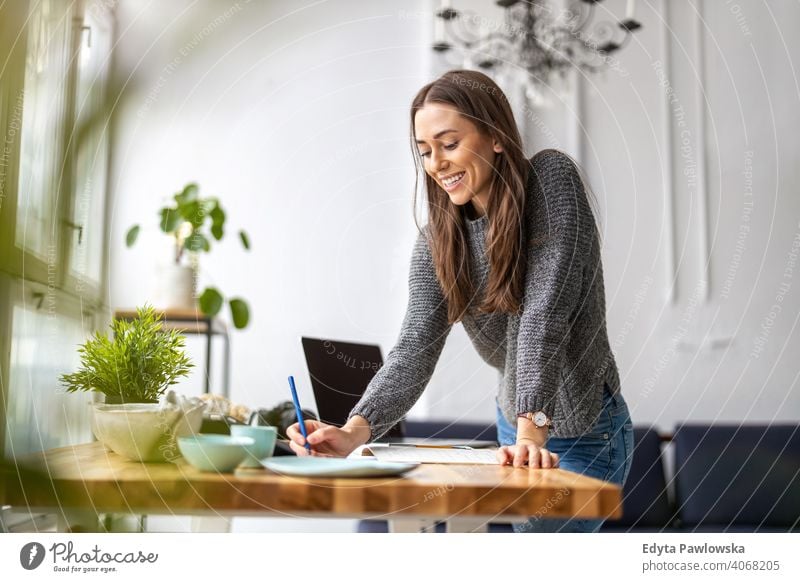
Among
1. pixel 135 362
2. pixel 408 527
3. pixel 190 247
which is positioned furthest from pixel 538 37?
pixel 135 362

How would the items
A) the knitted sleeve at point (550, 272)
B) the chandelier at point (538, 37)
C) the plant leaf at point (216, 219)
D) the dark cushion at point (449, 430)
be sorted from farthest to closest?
the dark cushion at point (449, 430), the chandelier at point (538, 37), the plant leaf at point (216, 219), the knitted sleeve at point (550, 272)

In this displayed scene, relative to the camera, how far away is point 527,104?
6.32 ft

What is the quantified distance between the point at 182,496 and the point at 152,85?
0.69m

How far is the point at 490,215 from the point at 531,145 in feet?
1.47

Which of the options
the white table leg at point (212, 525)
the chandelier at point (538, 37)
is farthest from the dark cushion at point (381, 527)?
the chandelier at point (538, 37)

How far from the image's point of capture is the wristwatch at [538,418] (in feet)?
2.60

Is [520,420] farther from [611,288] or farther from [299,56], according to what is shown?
[611,288]

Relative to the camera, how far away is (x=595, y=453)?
969 mm

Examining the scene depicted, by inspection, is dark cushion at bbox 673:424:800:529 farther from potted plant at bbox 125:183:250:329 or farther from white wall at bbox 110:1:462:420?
potted plant at bbox 125:183:250:329

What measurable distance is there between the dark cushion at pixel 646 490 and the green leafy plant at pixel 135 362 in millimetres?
1041

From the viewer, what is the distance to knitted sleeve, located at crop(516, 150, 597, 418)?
82 centimetres

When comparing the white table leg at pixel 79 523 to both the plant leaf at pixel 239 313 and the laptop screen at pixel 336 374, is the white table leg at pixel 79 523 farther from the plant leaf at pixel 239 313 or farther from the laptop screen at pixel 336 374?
the plant leaf at pixel 239 313
